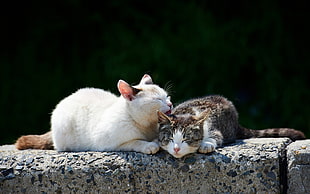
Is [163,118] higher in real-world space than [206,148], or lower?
higher

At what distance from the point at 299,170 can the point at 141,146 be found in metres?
0.84

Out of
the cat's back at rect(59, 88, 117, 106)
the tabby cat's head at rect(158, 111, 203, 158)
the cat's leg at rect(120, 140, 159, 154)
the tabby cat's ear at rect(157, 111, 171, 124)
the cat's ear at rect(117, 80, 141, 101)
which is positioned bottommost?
the cat's leg at rect(120, 140, 159, 154)

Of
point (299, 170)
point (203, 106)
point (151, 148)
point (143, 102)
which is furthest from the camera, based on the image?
point (203, 106)

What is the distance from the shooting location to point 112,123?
9.48ft

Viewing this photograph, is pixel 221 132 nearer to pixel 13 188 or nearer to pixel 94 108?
pixel 94 108

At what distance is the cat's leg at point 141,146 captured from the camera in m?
2.71

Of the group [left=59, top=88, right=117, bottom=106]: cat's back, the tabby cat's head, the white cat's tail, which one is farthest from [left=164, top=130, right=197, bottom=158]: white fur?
the white cat's tail

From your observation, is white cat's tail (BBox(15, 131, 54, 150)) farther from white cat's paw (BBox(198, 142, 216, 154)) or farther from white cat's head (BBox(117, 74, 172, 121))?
white cat's paw (BBox(198, 142, 216, 154))

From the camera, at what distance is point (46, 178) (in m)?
2.73

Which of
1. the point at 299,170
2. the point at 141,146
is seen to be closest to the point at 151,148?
the point at 141,146

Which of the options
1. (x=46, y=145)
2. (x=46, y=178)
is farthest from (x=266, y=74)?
(x=46, y=178)

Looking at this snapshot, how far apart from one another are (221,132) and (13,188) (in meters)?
1.24

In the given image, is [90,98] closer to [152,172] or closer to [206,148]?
[152,172]

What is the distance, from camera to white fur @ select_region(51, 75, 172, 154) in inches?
112
